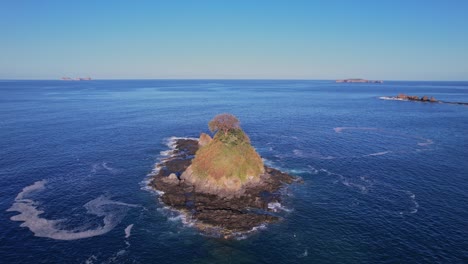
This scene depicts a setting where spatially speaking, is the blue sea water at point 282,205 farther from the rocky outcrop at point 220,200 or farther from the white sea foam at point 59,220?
the rocky outcrop at point 220,200

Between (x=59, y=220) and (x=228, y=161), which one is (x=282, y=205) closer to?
(x=228, y=161)

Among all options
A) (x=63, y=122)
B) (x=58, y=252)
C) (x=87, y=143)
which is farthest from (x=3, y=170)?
(x=63, y=122)

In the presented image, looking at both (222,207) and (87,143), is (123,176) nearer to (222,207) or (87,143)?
(222,207)

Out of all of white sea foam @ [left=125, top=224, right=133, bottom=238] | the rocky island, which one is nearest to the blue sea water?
white sea foam @ [left=125, top=224, right=133, bottom=238]

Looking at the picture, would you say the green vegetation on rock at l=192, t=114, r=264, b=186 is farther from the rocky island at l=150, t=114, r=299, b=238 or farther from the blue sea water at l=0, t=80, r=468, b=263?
the blue sea water at l=0, t=80, r=468, b=263

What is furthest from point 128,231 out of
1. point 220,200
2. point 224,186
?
point 224,186

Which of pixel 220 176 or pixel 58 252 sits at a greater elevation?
pixel 220 176
